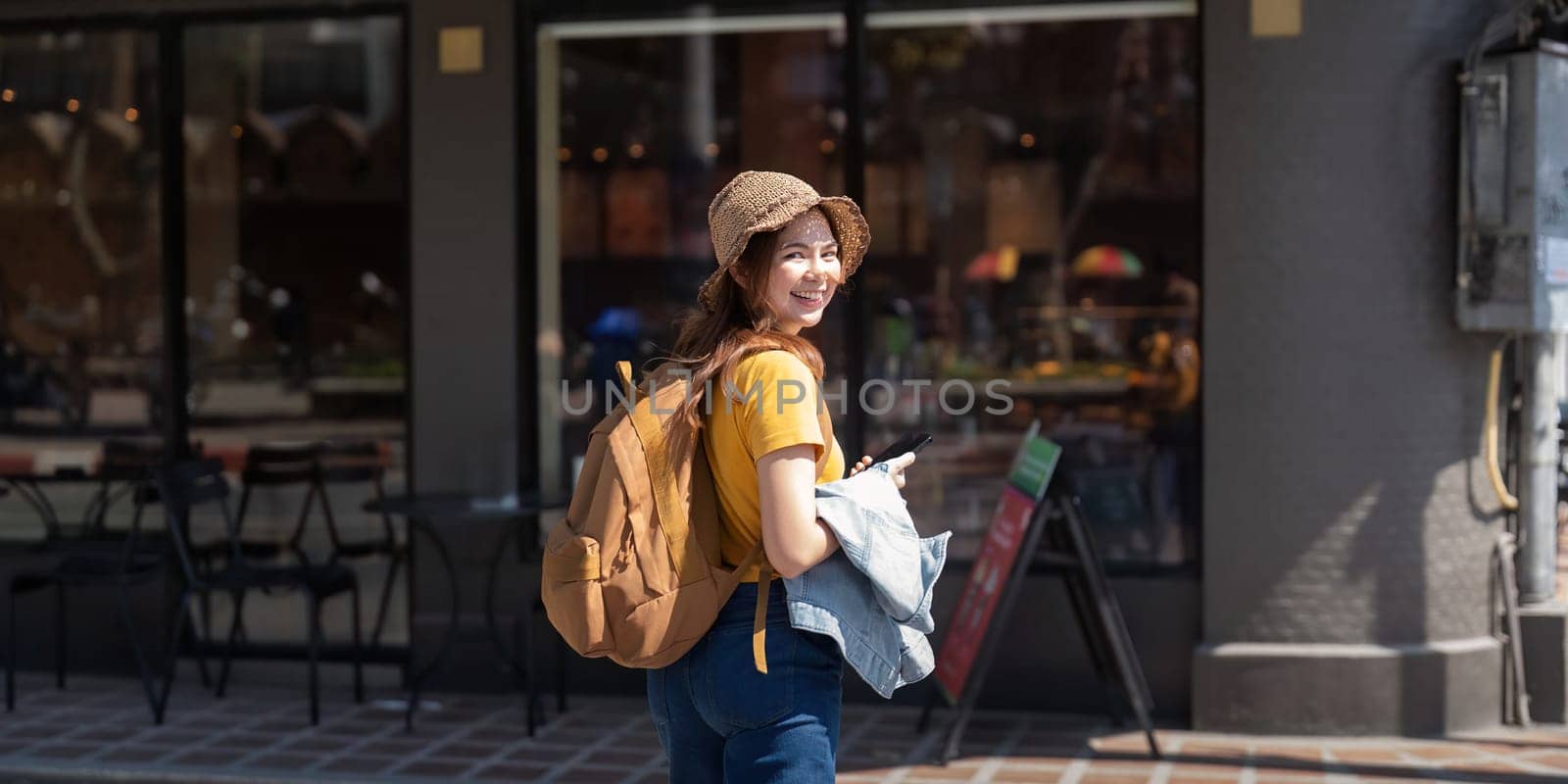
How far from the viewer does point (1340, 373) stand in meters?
6.09

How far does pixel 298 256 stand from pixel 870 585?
5.26 metres

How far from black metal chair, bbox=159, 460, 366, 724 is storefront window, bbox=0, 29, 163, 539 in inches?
24.1

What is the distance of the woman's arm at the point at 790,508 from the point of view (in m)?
2.71

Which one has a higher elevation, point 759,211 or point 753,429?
point 759,211

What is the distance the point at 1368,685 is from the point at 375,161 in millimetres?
4503

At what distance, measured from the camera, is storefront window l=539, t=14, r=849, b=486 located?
7.08 meters

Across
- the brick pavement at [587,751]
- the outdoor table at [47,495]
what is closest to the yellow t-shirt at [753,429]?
the brick pavement at [587,751]

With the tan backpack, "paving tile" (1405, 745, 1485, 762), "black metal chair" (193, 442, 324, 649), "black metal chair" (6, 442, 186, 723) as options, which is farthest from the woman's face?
"black metal chair" (193, 442, 324, 649)

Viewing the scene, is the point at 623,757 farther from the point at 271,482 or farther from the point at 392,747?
the point at 271,482

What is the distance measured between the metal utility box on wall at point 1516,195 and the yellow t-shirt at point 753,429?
154 inches

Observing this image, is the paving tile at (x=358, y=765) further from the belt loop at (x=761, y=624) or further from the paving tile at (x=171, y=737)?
the belt loop at (x=761, y=624)

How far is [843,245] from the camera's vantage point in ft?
9.80

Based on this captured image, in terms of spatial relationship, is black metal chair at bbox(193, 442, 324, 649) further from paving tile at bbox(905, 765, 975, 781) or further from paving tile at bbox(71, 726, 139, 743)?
paving tile at bbox(905, 765, 975, 781)

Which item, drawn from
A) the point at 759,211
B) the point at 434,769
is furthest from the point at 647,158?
the point at 759,211
